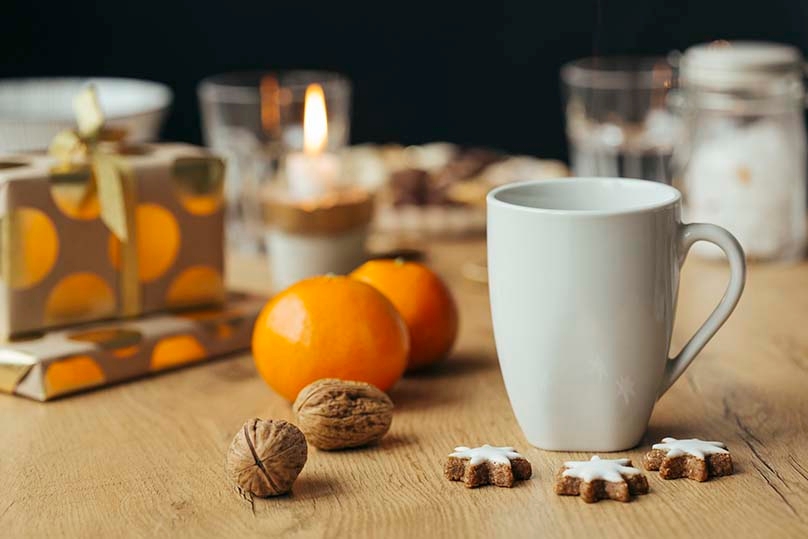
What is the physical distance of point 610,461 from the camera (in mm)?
662

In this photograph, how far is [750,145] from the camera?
4.02ft

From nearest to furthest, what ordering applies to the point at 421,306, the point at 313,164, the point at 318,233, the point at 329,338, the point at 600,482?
the point at 600,482
the point at 329,338
the point at 421,306
the point at 318,233
the point at 313,164

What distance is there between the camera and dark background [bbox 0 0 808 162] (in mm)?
2088

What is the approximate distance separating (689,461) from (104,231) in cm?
51

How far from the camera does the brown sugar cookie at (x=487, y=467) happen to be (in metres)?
0.66

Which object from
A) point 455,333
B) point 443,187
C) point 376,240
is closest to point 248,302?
point 455,333

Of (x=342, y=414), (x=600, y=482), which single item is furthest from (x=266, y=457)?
(x=600, y=482)

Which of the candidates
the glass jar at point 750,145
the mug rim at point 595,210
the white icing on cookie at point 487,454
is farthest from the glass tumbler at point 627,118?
the white icing on cookie at point 487,454

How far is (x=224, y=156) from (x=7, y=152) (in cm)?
18

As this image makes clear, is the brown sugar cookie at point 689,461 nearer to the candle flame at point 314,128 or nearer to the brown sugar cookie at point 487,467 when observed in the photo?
the brown sugar cookie at point 487,467

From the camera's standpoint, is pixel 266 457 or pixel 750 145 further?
pixel 750 145

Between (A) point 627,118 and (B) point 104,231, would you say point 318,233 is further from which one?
(A) point 627,118

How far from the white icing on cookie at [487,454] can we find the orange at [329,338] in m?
0.13

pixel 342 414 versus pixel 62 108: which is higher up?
pixel 62 108
